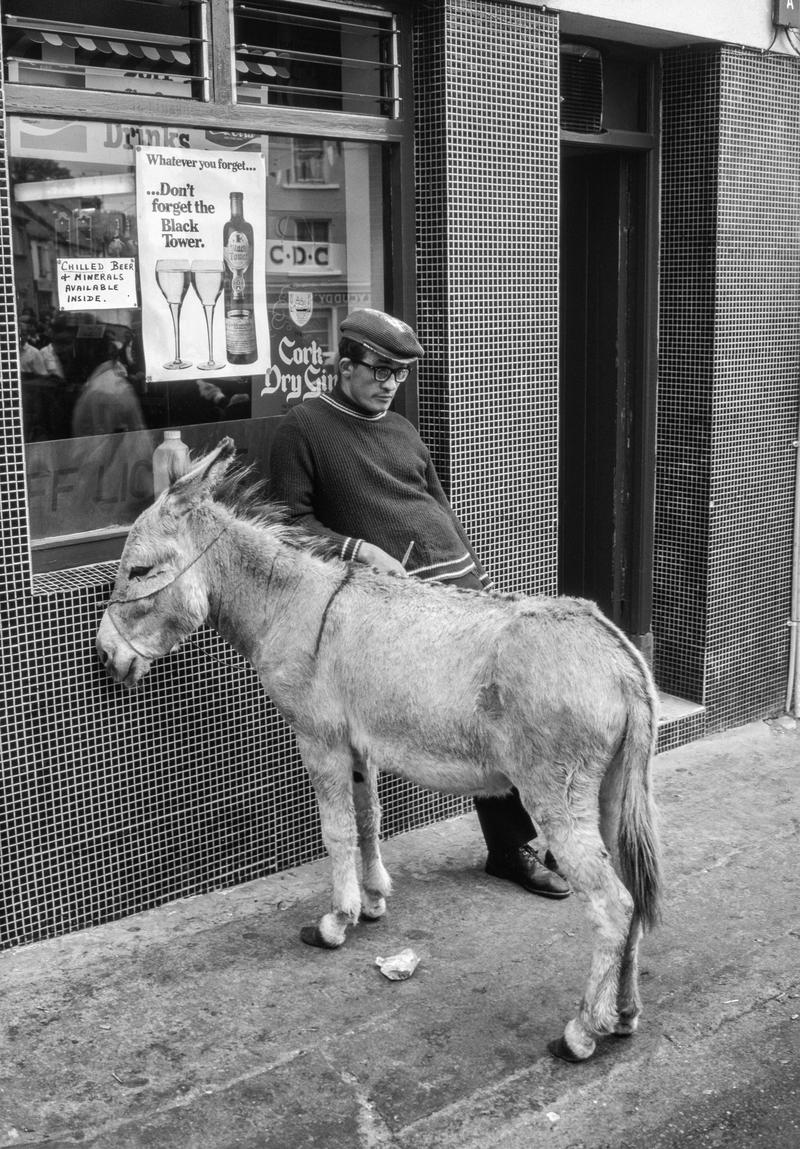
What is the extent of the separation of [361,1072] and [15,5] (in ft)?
13.4

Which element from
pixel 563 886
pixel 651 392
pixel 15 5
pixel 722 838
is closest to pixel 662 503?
pixel 651 392

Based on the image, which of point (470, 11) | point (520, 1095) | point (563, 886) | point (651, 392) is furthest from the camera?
point (651, 392)

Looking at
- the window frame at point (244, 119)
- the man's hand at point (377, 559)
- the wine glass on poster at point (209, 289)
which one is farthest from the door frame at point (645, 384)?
the man's hand at point (377, 559)

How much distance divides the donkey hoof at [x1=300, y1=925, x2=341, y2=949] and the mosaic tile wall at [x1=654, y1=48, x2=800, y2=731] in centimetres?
339

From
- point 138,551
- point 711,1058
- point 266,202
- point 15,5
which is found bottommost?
point 711,1058

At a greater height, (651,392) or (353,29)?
(353,29)

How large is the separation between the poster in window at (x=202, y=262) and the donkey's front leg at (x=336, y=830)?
184cm

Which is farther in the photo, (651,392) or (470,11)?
(651,392)

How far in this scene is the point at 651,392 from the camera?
7855 mm

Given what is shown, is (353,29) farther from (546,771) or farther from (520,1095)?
(520,1095)

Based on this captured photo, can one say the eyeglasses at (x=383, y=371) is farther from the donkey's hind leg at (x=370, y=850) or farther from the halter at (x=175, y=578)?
the donkey's hind leg at (x=370, y=850)

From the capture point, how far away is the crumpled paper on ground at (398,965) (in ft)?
16.4

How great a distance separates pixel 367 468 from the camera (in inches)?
204

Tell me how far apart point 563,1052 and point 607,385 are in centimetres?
446
